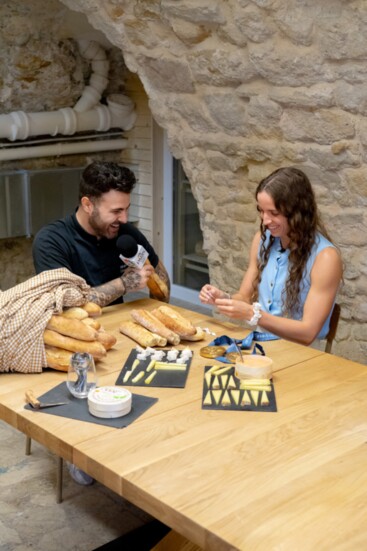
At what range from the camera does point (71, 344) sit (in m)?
2.54

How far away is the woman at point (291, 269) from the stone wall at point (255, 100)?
26.3 inches

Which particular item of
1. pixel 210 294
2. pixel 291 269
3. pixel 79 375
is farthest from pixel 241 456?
pixel 291 269

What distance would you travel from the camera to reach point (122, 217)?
11.1 ft

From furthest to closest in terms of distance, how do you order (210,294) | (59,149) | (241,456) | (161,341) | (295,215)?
1. (59,149)
2. (295,215)
3. (210,294)
4. (161,341)
5. (241,456)

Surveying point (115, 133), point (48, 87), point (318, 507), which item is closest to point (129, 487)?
point (318, 507)

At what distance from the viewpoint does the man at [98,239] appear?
3.29m

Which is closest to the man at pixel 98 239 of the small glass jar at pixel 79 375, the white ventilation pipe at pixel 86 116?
the small glass jar at pixel 79 375

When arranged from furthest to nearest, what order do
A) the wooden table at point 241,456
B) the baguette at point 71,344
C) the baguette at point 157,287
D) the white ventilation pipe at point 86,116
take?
the white ventilation pipe at point 86,116
the baguette at point 157,287
the baguette at point 71,344
the wooden table at point 241,456

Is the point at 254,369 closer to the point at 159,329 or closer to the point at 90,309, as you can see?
the point at 159,329

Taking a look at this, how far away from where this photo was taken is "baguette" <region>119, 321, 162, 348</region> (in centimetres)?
276

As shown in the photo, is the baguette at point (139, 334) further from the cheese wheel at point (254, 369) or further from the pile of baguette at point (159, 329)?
the cheese wheel at point (254, 369)

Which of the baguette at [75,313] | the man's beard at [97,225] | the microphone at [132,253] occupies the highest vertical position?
the man's beard at [97,225]

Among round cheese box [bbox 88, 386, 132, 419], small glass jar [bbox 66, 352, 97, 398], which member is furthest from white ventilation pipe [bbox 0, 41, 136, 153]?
round cheese box [bbox 88, 386, 132, 419]

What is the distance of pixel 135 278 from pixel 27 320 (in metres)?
0.85
